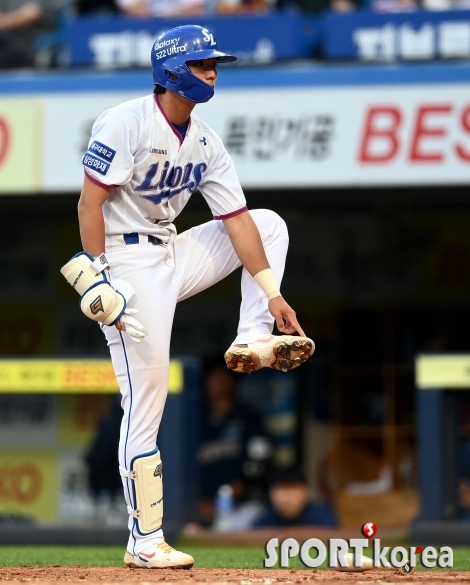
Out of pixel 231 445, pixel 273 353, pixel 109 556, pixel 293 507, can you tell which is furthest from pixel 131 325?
pixel 231 445

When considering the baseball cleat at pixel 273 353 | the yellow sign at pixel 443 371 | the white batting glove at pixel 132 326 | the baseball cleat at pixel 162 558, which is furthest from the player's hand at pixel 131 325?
the yellow sign at pixel 443 371

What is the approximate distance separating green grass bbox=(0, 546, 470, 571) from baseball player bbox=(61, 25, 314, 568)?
743mm

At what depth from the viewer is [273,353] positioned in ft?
14.0

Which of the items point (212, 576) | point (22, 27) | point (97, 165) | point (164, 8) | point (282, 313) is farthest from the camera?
point (22, 27)

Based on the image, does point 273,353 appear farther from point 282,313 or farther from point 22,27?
point 22,27

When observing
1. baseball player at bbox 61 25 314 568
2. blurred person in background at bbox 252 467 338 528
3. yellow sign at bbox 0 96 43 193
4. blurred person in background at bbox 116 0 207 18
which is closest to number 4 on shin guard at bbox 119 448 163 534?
baseball player at bbox 61 25 314 568

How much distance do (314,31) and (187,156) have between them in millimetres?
4093

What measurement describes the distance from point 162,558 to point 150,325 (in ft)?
2.63

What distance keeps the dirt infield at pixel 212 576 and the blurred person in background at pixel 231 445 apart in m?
3.46

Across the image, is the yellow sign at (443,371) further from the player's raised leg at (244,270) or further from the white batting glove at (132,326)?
the white batting glove at (132,326)

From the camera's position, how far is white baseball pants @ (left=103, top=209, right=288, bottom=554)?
14.1 feet

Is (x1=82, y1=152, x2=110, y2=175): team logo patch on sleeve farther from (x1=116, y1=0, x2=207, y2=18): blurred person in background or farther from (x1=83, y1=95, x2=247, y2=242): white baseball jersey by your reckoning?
(x1=116, y1=0, x2=207, y2=18): blurred person in background

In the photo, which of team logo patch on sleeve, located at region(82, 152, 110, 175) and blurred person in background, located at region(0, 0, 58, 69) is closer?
team logo patch on sleeve, located at region(82, 152, 110, 175)

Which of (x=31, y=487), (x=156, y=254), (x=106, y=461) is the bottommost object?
(x=31, y=487)
